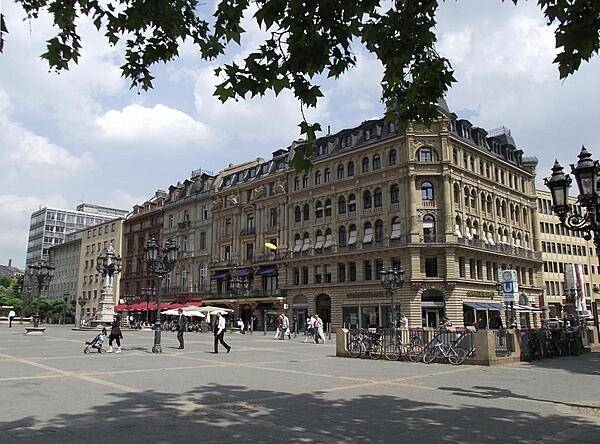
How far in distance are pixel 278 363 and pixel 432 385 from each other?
6.94 meters

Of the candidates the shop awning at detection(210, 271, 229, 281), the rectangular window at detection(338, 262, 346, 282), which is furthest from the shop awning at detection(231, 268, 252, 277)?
the rectangular window at detection(338, 262, 346, 282)

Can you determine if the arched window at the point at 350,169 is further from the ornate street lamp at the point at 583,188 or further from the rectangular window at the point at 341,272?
the ornate street lamp at the point at 583,188

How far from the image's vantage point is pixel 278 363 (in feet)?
60.6

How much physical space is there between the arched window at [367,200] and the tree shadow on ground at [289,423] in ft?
131

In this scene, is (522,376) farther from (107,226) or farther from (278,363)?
(107,226)

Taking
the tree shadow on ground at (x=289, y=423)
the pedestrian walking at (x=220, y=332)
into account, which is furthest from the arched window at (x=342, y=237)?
the tree shadow on ground at (x=289, y=423)

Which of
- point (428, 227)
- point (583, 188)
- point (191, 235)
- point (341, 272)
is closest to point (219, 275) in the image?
point (191, 235)

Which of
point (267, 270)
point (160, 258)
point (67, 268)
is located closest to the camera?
point (160, 258)

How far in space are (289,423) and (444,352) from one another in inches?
445

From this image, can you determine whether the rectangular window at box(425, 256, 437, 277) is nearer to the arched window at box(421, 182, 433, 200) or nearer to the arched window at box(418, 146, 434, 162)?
the arched window at box(421, 182, 433, 200)

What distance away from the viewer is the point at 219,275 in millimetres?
62188

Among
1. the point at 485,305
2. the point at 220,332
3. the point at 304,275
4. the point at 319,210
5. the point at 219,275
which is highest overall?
the point at 319,210

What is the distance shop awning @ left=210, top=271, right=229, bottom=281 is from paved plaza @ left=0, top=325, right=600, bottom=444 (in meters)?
44.1

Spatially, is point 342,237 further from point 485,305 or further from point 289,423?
point 289,423
